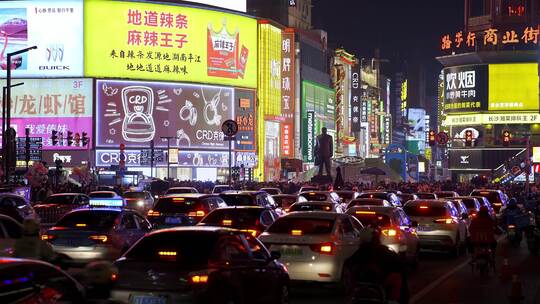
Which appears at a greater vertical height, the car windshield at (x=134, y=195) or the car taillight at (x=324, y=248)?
the car taillight at (x=324, y=248)

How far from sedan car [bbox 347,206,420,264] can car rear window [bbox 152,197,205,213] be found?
4.43 metres

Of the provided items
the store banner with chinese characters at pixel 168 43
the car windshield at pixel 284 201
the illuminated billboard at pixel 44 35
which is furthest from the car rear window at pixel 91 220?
the illuminated billboard at pixel 44 35

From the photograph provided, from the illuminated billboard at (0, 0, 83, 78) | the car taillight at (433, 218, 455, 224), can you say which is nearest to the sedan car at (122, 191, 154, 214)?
the car taillight at (433, 218, 455, 224)

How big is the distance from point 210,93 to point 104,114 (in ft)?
39.7

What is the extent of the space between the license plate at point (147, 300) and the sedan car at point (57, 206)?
66.6ft

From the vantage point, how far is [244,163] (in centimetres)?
10181

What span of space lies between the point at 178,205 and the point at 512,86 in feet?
291

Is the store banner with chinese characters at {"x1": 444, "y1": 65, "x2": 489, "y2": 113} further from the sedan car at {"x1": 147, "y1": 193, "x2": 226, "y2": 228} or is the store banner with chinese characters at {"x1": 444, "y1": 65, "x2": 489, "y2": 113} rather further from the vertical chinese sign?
the sedan car at {"x1": 147, "y1": 193, "x2": 226, "y2": 228}

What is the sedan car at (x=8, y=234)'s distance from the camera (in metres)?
15.5

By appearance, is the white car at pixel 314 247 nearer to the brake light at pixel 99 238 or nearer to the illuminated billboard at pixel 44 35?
the brake light at pixel 99 238

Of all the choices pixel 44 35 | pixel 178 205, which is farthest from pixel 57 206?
pixel 44 35

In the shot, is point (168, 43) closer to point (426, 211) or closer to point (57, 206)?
point (57, 206)

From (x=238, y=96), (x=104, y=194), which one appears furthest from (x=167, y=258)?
(x=238, y=96)

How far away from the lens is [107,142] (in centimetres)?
9138
